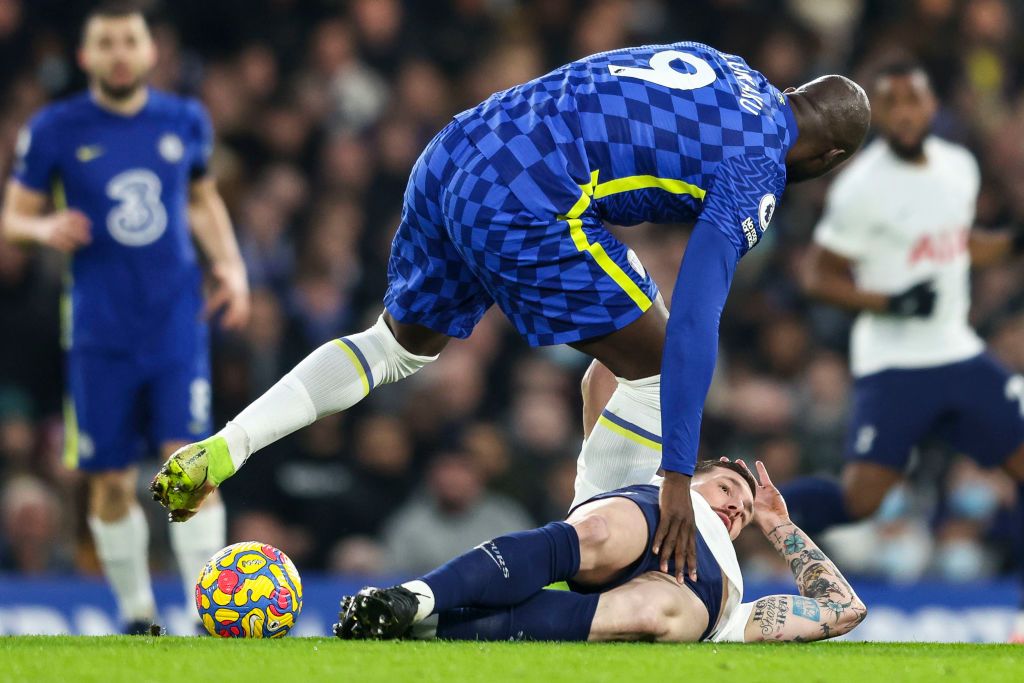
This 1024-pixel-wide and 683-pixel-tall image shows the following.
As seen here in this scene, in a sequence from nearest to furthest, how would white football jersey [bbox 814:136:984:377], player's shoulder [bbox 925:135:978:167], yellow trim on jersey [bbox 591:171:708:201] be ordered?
yellow trim on jersey [bbox 591:171:708:201] < white football jersey [bbox 814:136:984:377] < player's shoulder [bbox 925:135:978:167]

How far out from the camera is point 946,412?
22.8ft

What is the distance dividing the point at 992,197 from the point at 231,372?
5110mm

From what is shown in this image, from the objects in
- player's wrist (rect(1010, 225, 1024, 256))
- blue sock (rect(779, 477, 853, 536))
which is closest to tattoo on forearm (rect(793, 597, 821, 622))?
blue sock (rect(779, 477, 853, 536))

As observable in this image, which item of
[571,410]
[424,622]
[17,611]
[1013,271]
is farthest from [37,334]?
[1013,271]

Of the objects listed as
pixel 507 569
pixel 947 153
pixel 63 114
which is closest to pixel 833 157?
pixel 507 569

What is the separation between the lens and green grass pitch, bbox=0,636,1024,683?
10.7 ft

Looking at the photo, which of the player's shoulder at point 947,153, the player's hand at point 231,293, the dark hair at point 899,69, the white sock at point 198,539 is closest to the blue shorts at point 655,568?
the white sock at point 198,539

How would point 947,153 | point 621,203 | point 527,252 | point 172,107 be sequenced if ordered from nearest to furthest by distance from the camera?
point 527,252 → point 621,203 → point 172,107 → point 947,153

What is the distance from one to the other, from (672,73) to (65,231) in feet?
9.63

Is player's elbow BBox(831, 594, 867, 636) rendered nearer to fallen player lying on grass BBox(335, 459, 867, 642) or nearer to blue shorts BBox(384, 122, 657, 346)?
fallen player lying on grass BBox(335, 459, 867, 642)

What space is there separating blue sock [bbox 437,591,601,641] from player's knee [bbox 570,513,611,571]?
103 millimetres

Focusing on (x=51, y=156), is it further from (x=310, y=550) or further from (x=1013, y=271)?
(x=1013, y=271)

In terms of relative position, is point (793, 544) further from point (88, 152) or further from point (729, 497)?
point (88, 152)

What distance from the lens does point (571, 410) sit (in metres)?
8.98
